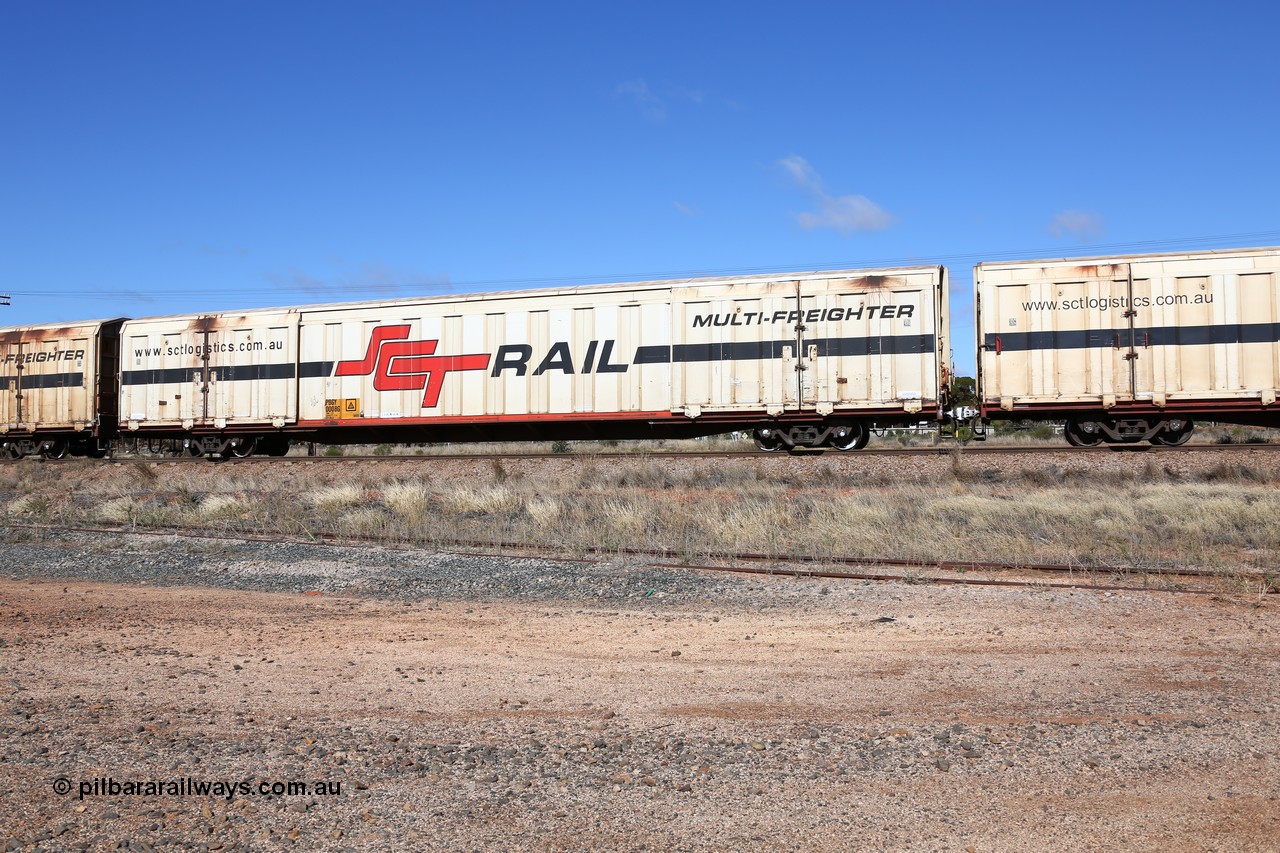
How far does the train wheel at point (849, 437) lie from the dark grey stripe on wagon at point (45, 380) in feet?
60.1

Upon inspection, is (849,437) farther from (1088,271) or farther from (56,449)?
(56,449)

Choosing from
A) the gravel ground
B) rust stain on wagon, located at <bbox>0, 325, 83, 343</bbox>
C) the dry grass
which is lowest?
the gravel ground

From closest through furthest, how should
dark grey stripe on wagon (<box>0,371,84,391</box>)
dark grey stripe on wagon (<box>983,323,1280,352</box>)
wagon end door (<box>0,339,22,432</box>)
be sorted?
1. dark grey stripe on wagon (<box>983,323,1280,352</box>)
2. dark grey stripe on wagon (<box>0,371,84,391</box>)
3. wagon end door (<box>0,339,22,432</box>)

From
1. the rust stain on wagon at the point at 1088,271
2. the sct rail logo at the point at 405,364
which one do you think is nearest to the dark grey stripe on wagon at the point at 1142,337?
the rust stain on wagon at the point at 1088,271

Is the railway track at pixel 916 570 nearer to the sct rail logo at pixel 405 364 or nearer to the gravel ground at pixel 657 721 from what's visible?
the gravel ground at pixel 657 721

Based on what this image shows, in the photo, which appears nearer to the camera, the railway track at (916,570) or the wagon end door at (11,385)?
the railway track at (916,570)

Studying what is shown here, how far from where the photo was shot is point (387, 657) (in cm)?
628

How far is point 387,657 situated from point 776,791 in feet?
10.8

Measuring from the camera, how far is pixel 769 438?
757 inches

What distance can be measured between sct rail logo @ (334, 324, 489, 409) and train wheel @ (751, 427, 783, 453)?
591 cm

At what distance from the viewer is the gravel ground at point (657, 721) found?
11.7 feet

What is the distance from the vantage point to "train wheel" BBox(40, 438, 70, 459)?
2442cm

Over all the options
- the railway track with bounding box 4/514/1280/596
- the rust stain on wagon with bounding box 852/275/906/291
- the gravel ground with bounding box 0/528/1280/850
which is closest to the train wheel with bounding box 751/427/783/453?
the rust stain on wagon with bounding box 852/275/906/291

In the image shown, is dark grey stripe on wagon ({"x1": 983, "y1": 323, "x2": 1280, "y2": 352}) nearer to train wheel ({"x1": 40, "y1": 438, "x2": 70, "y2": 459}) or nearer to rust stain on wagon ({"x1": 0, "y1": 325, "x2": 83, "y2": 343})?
rust stain on wagon ({"x1": 0, "y1": 325, "x2": 83, "y2": 343})
